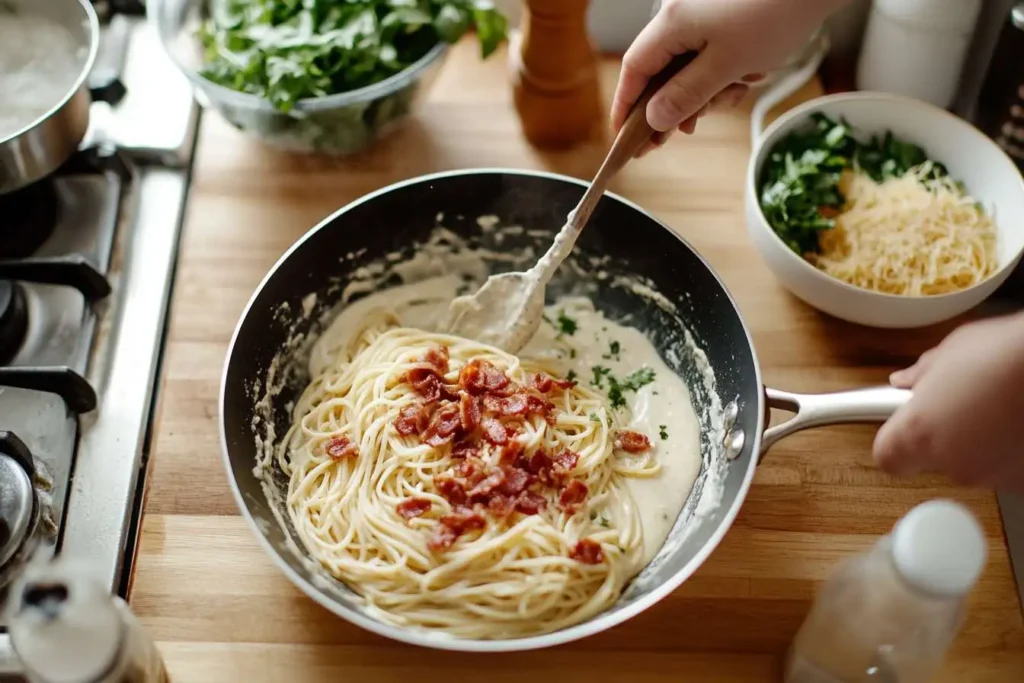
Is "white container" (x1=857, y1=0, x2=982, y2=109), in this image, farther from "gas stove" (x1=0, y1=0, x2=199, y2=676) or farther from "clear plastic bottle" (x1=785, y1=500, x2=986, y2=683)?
"gas stove" (x1=0, y1=0, x2=199, y2=676)

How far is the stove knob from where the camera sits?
1474 mm

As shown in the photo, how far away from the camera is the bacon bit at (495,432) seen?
1625 mm

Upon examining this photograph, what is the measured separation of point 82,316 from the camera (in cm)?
181

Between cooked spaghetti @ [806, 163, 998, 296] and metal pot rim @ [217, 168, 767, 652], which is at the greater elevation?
cooked spaghetti @ [806, 163, 998, 296]

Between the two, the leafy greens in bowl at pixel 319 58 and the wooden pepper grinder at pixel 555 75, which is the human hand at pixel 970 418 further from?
the leafy greens in bowl at pixel 319 58

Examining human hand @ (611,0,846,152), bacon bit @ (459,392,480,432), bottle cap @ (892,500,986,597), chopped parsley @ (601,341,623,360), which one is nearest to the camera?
bottle cap @ (892,500,986,597)

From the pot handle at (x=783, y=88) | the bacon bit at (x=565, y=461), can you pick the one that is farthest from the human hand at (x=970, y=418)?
the pot handle at (x=783, y=88)

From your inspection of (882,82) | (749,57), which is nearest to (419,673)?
(749,57)

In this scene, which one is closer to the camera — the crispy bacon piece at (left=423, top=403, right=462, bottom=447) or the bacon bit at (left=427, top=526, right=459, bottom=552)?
the bacon bit at (left=427, top=526, right=459, bottom=552)

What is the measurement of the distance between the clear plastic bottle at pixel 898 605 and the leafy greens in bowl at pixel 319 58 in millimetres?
1351

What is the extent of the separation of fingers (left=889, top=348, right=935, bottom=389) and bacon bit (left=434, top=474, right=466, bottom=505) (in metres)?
0.73

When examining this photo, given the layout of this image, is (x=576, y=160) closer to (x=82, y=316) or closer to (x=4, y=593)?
(x=82, y=316)

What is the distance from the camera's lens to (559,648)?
1.50m

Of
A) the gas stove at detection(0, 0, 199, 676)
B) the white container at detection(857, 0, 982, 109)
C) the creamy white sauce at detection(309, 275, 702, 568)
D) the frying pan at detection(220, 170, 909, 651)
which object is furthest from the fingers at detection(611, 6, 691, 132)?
the gas stove at detection(0, 0, 199, 676)
